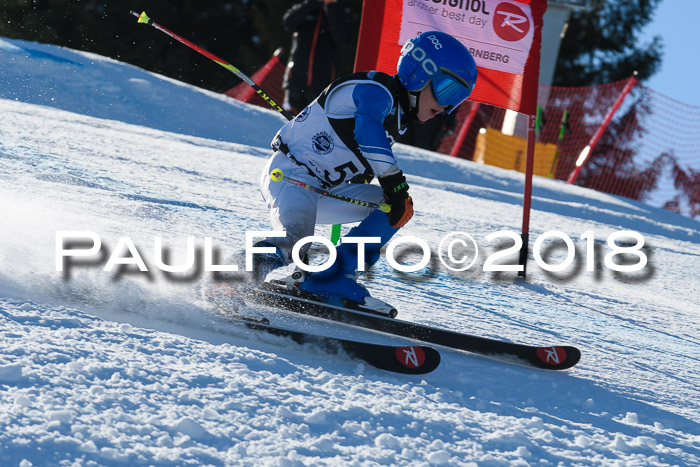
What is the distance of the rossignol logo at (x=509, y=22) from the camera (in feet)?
16.6

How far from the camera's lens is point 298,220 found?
11.0ft

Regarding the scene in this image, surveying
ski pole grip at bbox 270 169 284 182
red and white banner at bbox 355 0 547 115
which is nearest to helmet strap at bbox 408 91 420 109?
ski pole grip at bbox 270 169 284 182

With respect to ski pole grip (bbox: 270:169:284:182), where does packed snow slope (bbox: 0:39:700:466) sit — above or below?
below

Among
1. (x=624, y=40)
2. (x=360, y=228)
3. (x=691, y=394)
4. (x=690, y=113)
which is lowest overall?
(x=691, y=394)

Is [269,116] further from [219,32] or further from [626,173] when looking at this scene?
[219,32]

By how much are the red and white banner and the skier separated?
1702 mm

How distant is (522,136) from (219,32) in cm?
1291

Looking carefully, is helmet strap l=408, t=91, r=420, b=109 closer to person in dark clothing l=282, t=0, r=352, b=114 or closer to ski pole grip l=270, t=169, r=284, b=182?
Result: ski pole grip l=270, t=169, r=284, b=182

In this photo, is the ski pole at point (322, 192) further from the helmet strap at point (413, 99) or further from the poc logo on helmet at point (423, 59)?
the poc logo on helmet at point (423, 59)

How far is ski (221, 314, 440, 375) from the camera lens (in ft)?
9.12

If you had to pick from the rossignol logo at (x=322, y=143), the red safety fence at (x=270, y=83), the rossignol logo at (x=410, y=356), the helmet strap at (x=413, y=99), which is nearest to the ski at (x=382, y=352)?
the rossignol logo at (x=410, y=356)

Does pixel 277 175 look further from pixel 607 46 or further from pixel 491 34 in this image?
pixel 607 46

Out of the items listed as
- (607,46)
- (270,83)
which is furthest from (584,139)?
(607,46)

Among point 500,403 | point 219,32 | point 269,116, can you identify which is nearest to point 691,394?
point 500,403
